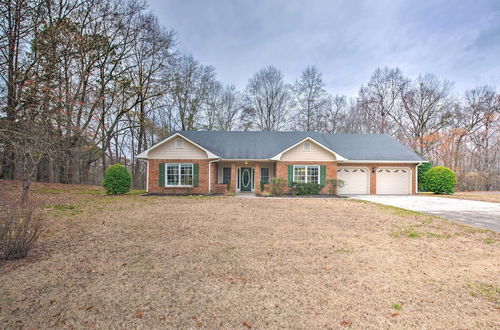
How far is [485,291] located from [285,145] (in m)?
14.6

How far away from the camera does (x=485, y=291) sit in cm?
297

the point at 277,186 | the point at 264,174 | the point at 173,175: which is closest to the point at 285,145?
the point at 264,174

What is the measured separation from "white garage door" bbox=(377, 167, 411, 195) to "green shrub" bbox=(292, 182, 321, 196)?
5.21 m

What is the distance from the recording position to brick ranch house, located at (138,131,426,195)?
15438 millimetres

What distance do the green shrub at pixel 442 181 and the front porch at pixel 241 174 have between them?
1149 centimetres

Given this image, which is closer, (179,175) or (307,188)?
(307,188)

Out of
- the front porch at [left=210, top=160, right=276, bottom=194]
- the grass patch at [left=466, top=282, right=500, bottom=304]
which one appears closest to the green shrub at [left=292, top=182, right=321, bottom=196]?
the front porch at [left=210, top=160, right=276, bottom=194]

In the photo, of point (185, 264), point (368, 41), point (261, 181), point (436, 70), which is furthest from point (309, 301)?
point (436, 70)

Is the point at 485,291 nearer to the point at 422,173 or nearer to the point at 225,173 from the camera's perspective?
the point at 225,173

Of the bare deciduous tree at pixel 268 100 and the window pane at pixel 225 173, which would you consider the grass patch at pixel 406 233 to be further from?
the bare deciduous tree at pixel 268 100

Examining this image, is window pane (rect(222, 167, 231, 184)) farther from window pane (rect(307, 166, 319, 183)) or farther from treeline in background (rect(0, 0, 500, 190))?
treeline in background (rect(0, 0, 500, 190))

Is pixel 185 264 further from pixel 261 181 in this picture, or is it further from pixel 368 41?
pixel 368 41

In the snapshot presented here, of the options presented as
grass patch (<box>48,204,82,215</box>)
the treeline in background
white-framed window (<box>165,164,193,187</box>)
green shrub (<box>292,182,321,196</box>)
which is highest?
the treeline in background

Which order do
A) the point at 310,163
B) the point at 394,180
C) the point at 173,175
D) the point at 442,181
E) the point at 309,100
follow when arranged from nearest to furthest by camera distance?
the point at 173,175 → the point at 310,163 → the point at 442,181 → the point at 394,180 → the point at 309,100
